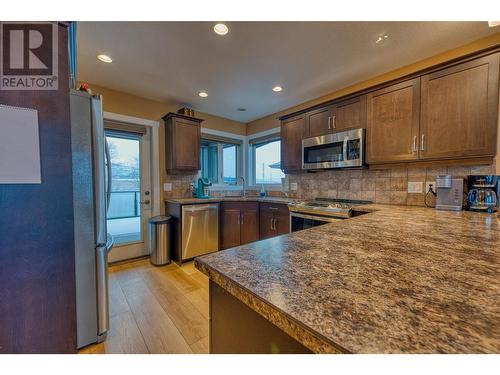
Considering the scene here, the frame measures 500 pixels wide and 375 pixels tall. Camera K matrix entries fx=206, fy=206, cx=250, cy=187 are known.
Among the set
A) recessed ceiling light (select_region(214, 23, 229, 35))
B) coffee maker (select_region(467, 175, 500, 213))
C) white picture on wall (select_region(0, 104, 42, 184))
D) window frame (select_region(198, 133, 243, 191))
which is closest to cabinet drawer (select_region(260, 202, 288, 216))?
window frame (select_region(198, 133, 243, 191))

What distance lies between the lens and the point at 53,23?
3.35 feet

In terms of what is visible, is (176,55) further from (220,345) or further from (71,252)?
(220,345)

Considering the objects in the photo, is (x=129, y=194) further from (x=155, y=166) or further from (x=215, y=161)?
(x=215, y=161)

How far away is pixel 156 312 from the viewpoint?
1.86 metres

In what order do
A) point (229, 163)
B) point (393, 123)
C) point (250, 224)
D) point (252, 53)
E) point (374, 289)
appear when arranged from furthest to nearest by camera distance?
point (229, 163) → point (250, 224) → point (393, 123) → point (252, 53) → point (374, 289)

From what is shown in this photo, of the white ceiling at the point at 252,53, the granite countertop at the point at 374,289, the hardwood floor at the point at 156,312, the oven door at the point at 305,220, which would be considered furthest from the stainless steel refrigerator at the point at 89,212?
the oven door at the point at 305,220

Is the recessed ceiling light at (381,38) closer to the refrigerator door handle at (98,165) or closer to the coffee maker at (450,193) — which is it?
the coffee maker at (450,193)

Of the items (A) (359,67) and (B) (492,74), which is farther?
(A) (359,67)

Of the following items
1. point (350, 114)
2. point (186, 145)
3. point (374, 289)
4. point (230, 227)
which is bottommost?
point (230, 227)

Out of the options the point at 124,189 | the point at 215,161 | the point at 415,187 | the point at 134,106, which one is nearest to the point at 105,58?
the point at 134,106

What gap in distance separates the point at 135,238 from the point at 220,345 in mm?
2910

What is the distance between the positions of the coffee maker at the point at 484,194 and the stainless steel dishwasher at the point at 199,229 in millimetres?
2816

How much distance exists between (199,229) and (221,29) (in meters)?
2.39
